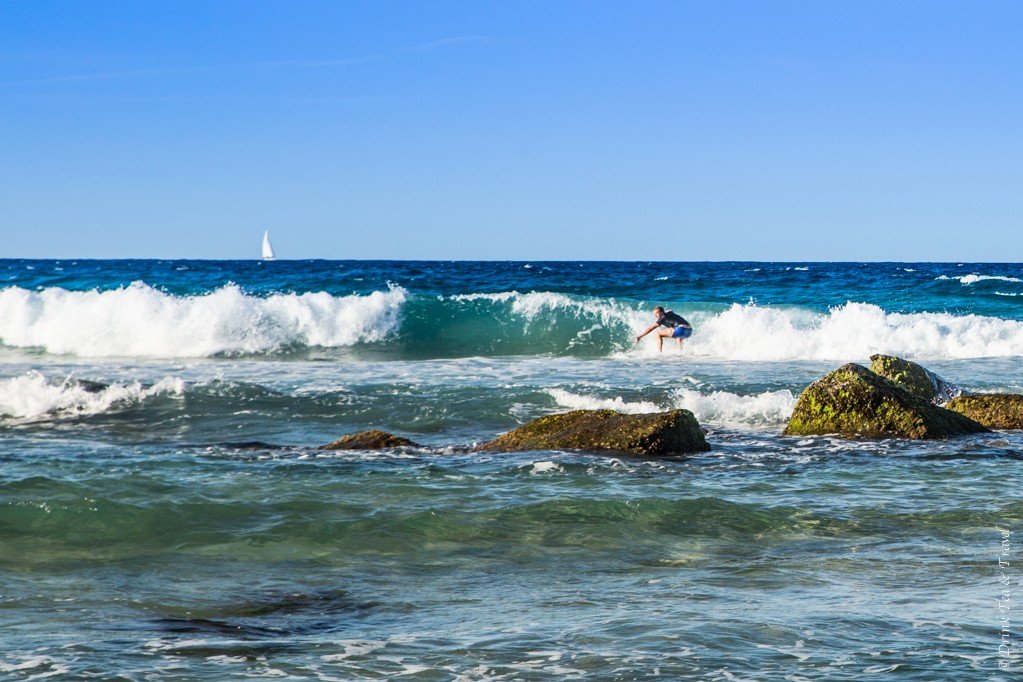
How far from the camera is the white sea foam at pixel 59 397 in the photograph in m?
13.6

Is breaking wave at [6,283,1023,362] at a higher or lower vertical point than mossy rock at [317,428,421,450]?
higher

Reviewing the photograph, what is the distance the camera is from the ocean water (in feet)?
15.1

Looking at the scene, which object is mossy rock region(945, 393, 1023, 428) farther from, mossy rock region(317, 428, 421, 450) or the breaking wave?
the breaking wave

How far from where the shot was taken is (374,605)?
547cm

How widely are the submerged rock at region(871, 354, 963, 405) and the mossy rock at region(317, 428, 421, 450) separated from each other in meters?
6.01

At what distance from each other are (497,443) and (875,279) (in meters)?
35.9

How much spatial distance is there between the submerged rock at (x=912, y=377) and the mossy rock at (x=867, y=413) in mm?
1668

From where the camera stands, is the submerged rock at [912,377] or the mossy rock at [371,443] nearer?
the mossy rock at [371,443]

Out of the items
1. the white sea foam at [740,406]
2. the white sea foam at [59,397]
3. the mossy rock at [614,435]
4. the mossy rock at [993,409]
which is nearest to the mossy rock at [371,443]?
the mossy rock at [614,435]

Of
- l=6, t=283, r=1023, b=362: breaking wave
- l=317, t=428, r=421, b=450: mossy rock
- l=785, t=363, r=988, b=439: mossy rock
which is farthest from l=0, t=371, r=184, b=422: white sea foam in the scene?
l=6, t=283, r=1023, b=362: breaking wave

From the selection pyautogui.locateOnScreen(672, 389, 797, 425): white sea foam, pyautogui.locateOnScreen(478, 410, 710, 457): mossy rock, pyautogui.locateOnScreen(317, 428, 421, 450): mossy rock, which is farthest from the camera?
pyautogui.locateOnScreen(672, 389, 797, 425): white sea foam

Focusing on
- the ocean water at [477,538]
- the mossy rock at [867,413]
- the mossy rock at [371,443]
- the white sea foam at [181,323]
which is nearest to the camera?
the ocean water at [477,538]

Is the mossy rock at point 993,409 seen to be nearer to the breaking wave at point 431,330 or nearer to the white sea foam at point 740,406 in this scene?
the white sea foam at point 740,406

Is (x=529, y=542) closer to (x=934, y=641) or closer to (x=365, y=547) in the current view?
(x=365, y=547)
